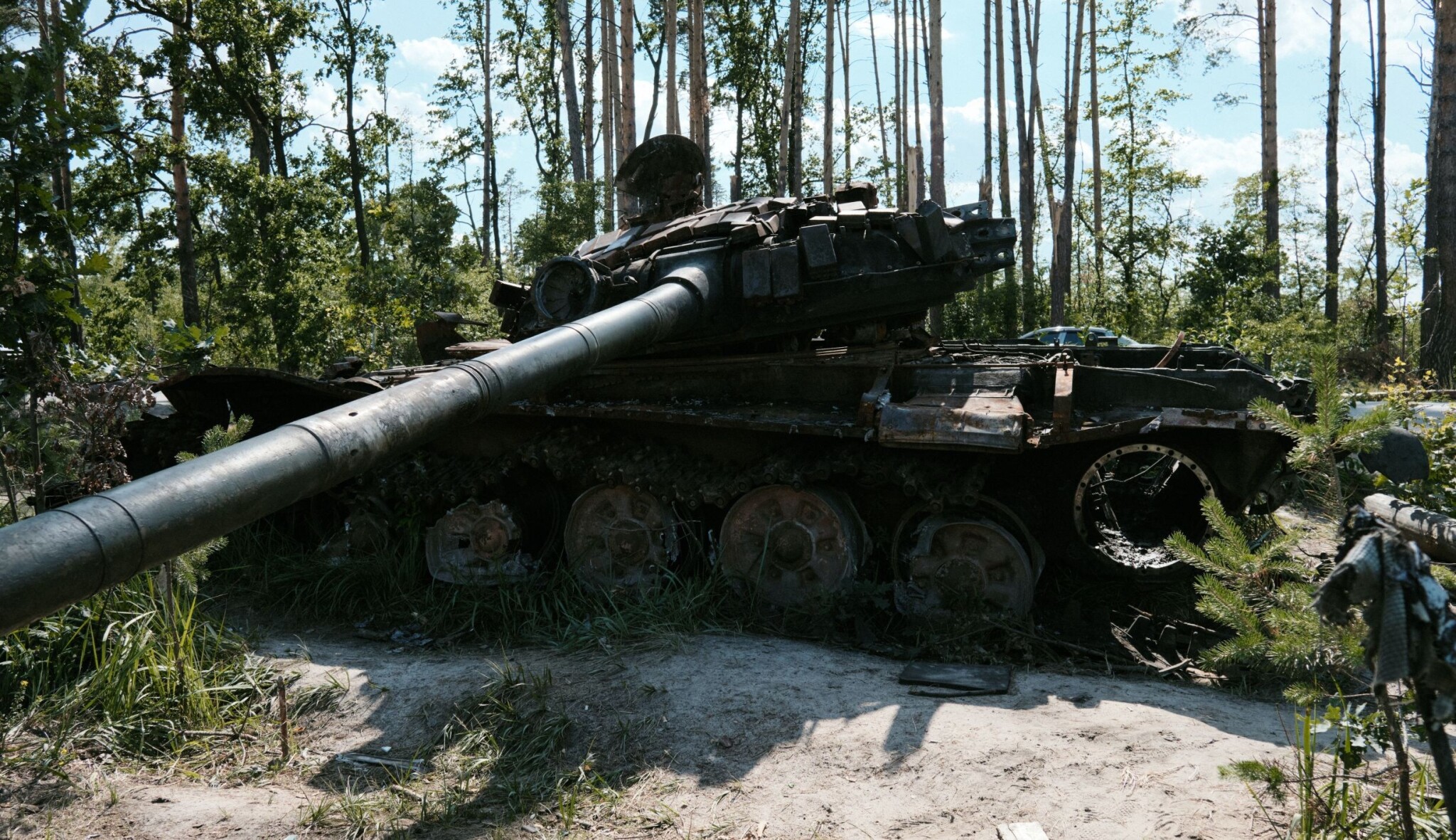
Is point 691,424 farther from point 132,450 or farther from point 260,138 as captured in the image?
point 260,138

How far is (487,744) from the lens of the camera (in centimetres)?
506

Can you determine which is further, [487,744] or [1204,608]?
[487,744]

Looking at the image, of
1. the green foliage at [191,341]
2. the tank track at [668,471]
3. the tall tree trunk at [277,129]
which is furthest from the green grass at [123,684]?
the tall tree trunk at [277,129]

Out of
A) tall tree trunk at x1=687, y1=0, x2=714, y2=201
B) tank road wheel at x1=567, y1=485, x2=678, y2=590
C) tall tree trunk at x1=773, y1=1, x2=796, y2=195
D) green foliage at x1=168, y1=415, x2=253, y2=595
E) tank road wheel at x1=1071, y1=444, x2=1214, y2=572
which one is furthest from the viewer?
tall tree trunk at x1=773, y1=1, x2=796, y2=195

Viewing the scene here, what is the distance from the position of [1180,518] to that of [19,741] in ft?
22.6

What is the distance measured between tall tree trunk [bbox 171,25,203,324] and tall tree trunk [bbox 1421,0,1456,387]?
732 inches

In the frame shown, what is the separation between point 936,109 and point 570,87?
695 centimetres

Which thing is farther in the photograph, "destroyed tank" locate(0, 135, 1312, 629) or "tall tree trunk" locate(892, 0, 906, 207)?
"tall tree trunk" locate(892, 0, 906, 207)

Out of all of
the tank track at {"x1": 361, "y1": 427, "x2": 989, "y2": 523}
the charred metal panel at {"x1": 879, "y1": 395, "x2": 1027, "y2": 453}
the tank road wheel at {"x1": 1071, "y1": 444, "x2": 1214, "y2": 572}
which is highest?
the charred metal panel at {"x1": 879, "y1": 395, "x2": 1027, "y2": 453}

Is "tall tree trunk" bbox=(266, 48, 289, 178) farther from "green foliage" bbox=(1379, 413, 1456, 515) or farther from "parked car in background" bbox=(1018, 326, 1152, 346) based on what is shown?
"green foliage" bbox=(1379, 413, 1456, 515)

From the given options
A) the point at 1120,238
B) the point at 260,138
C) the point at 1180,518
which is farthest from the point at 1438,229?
the point at 260,138

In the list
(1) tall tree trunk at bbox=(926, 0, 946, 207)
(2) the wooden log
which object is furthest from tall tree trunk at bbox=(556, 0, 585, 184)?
(2) the wooden log

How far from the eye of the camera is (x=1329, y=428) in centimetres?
357

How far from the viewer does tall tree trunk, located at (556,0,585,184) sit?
1972cm
